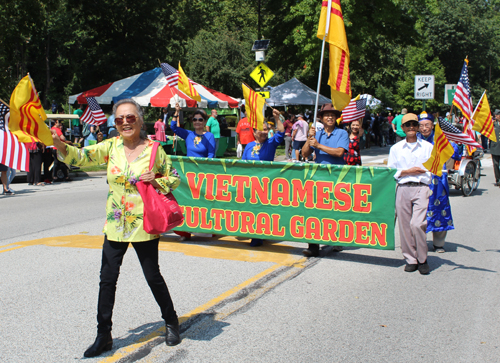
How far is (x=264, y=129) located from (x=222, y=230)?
1687 millimetres

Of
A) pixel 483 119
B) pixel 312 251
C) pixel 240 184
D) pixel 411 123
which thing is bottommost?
pixel 312 251

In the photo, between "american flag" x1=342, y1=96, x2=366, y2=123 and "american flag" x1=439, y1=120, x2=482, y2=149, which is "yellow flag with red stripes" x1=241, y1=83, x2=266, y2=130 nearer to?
"american flag" x1=439, y1=120, x2=482, y2=149

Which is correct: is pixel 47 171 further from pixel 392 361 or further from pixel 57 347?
pixel 392 361

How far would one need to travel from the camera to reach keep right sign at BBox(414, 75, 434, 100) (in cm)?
1933

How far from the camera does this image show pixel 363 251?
771 centimetres

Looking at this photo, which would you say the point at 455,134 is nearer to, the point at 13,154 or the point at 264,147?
the point at 264,147

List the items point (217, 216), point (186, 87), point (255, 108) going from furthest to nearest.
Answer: point (186, 87), point (255, 108), point (217, 216)

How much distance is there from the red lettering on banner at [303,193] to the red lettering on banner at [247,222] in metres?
0.62

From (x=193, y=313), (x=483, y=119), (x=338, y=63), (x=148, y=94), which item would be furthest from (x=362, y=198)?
(x=148, y=94)

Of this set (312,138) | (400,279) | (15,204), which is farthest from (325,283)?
(15,204)

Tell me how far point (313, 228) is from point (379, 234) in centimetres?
83

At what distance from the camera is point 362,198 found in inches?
268

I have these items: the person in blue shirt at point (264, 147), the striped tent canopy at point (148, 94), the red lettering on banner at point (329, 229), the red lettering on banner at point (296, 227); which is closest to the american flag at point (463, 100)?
the person in blue shirt at point (264, 147)

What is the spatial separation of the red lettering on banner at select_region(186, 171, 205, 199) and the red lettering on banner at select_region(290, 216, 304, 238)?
1.41 m
